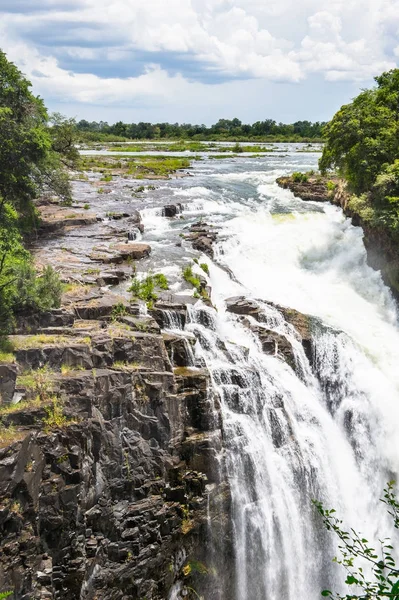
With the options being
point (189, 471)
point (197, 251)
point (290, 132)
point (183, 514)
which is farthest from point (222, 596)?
point (290, 132)

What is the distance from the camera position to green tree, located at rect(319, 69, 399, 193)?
2934 centimetres

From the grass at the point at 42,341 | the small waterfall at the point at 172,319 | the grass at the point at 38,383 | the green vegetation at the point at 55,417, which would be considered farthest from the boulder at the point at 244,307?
the green vegetation at the point at 55,417

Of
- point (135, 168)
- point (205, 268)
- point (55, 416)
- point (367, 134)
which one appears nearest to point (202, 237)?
point (205, 268)

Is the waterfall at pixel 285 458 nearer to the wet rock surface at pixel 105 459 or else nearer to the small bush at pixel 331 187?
the wet rock surface at pixel 105 459

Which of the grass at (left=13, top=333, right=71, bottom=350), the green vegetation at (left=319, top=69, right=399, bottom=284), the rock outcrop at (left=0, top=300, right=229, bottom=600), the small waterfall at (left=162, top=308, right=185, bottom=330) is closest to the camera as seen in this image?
the rock outcrop at (left=0, top=300, right=229, bottom=600)

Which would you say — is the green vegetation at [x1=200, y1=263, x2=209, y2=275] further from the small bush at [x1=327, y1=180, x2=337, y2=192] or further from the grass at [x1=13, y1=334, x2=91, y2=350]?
the small bush at [x1=327, y1=180, x2=337, y2=192]

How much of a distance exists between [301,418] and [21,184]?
16922 mm

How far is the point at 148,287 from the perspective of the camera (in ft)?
66.4

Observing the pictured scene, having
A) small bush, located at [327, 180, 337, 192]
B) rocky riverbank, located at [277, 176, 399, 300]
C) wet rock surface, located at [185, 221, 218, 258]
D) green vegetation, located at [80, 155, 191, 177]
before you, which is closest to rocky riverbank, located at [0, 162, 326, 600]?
wet rock surface, located at [185, 221, 218, 258]

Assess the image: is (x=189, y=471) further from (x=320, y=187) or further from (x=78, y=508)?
(x=320, y=187)

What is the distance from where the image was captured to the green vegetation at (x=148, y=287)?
19750 millimetres

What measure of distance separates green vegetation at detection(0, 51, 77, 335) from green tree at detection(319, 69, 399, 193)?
59.7ft

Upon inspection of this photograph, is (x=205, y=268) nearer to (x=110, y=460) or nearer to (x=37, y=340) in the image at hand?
(x=37, y=340)

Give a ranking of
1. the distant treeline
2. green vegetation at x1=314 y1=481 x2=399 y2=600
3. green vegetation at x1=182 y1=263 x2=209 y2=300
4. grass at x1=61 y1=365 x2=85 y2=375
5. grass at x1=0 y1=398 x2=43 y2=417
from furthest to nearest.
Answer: the distant treeline
green vegetation at x1=182 y1=263 x2=209 y2=300
grass at x1=61 y1=365 x2=85 y2=375
grass at x1=0 y1=398 x2=43 y2=417
green vegetation at x1=314 y1=481 x2=399 y2=600
